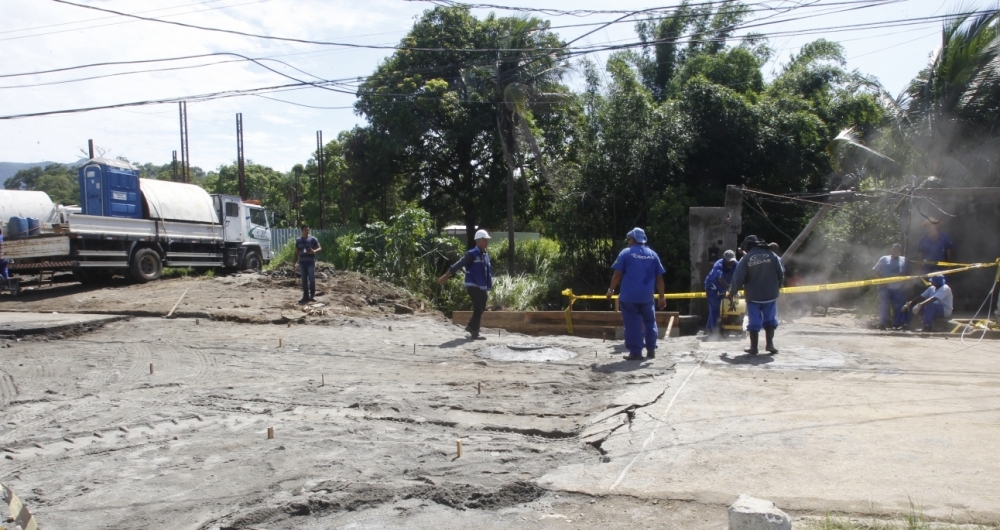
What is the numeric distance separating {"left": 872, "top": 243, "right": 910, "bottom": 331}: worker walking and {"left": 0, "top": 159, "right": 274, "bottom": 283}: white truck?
17782 mm

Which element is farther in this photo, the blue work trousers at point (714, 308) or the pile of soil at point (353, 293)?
the pile of soil at point (353, 293)

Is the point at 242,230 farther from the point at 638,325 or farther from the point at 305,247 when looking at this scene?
the point at 638,325

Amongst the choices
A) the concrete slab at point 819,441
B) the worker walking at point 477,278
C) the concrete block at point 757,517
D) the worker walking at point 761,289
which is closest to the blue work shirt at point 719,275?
the worker walking at point 761,289

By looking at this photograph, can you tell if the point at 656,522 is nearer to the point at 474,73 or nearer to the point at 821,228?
the point at 821,228

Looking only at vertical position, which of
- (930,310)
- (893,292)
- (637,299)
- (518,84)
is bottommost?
(930,310)

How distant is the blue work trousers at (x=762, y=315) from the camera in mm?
9203

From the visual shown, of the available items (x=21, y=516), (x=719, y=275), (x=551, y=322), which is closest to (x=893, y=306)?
(x=719, y=275)

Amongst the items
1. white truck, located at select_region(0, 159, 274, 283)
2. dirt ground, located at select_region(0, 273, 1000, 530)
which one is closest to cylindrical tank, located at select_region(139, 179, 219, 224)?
white truck, located at select_region(0, 159, 274, 283)

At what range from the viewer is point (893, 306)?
13.3 meters

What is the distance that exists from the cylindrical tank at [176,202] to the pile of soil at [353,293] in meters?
3.73

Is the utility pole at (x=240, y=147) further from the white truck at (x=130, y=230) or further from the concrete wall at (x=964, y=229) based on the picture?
the concrete wall at (x=964, y=229)

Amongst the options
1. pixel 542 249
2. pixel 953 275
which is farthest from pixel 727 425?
pixel 542 249

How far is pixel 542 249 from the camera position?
84.5 ft

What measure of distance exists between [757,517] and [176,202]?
20.8 m
